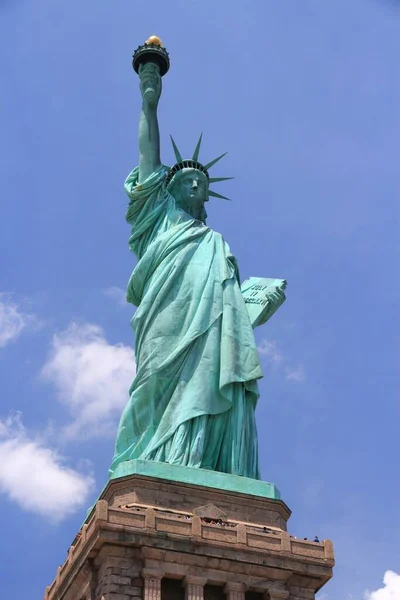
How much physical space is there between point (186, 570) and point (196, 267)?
924 centimetres

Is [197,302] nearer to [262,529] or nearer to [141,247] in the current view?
[141,247]

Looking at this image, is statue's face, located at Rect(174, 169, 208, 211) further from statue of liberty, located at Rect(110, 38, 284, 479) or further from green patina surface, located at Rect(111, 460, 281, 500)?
green patina surface, located at Rect(111, 460, 281, 500)

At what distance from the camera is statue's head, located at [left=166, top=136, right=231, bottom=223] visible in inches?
1329

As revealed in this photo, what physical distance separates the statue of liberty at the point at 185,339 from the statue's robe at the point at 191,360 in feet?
0.08

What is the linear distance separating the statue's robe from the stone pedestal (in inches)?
58.2

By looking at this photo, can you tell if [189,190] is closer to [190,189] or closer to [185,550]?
[190,189]

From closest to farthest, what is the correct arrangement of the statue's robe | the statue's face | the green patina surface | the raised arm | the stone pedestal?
the stone pedestal → the green patina surface → the statue's robe → the statue's face → the raised arm

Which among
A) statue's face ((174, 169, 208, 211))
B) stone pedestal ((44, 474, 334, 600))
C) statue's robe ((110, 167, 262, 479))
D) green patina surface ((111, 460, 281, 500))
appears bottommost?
stone pedestal ((44, 474, 334, 600))

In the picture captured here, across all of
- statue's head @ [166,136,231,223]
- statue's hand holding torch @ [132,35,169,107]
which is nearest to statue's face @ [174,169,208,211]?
statue's head @ [166,136,231,223]

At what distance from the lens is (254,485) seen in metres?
27.3

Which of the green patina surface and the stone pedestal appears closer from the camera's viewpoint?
the stone pedestal

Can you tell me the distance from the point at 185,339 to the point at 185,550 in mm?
6498

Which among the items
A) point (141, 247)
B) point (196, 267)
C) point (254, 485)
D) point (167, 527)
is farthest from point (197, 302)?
point (167, 527)

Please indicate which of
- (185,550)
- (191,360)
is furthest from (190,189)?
(185,550)
